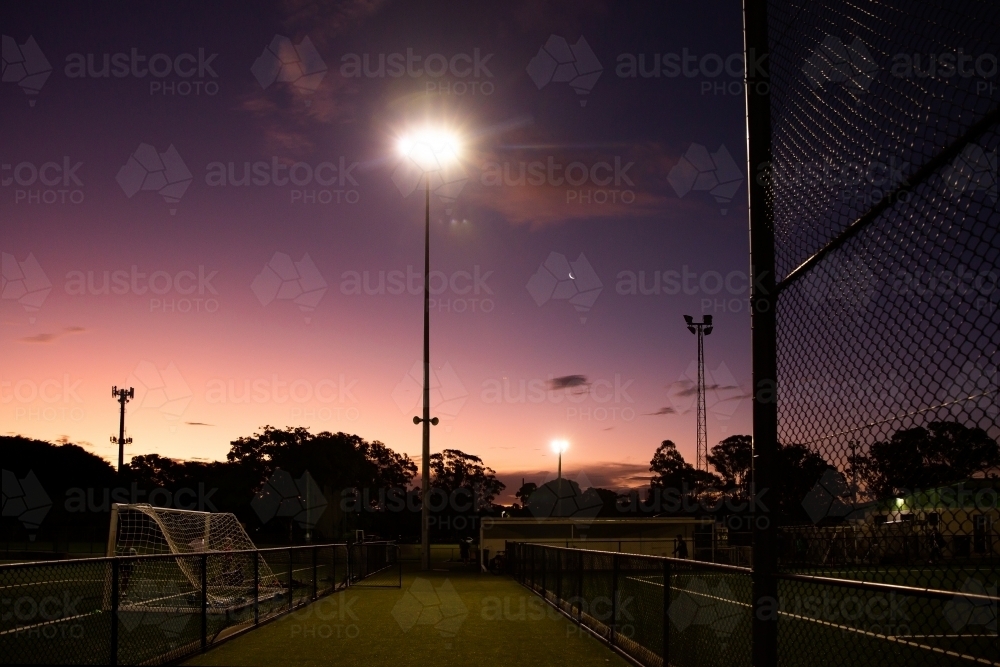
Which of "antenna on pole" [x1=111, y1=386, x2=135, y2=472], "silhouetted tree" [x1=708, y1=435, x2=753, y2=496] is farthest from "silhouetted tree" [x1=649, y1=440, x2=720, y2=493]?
"antenna on pole" [x1=111, y1=386, x2=135, y2=472]

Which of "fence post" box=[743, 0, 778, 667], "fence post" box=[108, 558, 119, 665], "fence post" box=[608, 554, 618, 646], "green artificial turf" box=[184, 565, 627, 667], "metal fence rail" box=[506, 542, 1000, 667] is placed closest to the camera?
"fence post" box=[743, 0, 778, 667]

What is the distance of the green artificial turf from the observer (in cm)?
966

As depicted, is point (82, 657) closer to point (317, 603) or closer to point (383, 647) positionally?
point (383, 647)

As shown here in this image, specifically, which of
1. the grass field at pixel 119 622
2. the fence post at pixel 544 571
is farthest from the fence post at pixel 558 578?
the grass field at pixel 119 622

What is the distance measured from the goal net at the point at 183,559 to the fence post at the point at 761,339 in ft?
25.7

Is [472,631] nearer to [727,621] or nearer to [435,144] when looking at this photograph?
[727,621]

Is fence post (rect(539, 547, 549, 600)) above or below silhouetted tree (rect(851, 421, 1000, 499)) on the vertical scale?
below

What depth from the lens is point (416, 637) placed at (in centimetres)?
1133

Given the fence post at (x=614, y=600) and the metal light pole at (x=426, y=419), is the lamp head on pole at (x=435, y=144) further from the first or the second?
the fence post at (x=614, y=600)

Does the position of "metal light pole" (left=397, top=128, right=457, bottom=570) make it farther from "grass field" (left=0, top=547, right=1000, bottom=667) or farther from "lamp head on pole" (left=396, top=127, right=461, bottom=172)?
"grass field" (left=0, top=547, right=1000, bottom=667)

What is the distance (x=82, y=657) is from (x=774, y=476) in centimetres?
722

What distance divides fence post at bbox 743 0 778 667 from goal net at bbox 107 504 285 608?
25.7 ft

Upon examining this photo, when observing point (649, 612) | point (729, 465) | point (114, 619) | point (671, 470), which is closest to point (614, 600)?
point (649, 612)

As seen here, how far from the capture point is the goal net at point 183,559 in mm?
12633
